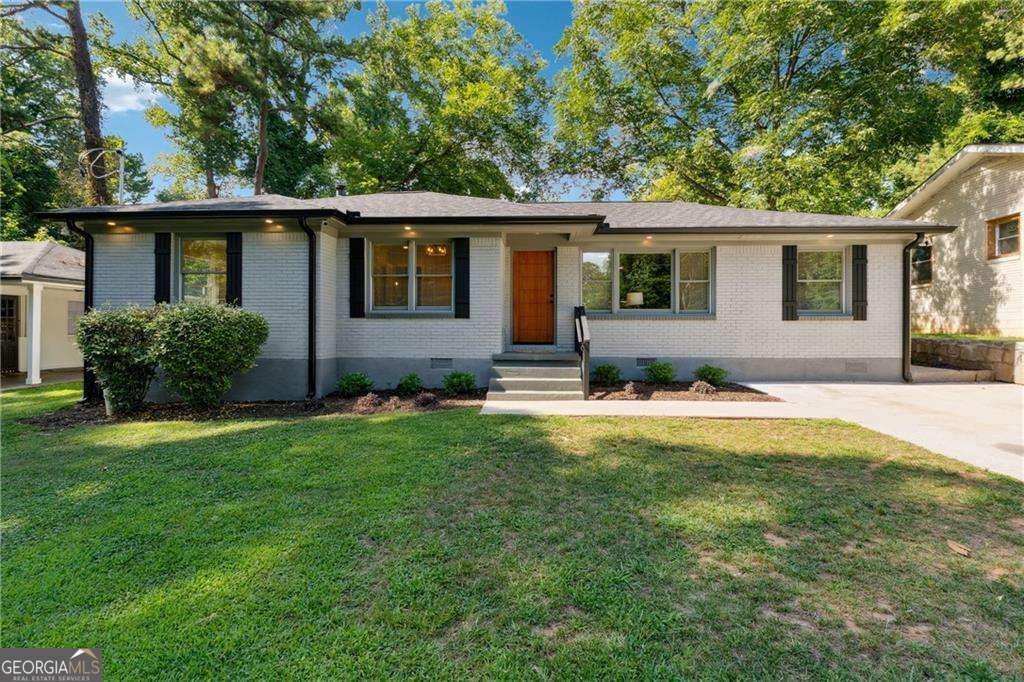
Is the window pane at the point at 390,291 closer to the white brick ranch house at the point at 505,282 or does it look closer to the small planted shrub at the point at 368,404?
the white brick ranch house at the point at 505,282

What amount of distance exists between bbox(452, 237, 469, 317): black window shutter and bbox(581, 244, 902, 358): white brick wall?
3.71 m

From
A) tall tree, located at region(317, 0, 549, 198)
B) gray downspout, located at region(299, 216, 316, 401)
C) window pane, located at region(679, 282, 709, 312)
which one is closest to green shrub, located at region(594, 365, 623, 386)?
window pane, located at region(679, 282, 709, 312)

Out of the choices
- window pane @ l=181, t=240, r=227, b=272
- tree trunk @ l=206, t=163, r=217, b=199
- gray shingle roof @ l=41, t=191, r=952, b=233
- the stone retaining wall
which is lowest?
the stone retaining wall

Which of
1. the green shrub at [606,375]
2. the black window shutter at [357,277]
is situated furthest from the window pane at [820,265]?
the black window shutter at [357,277]

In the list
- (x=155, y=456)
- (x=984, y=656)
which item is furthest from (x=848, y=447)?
(x=155, y=456)

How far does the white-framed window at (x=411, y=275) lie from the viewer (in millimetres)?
8570

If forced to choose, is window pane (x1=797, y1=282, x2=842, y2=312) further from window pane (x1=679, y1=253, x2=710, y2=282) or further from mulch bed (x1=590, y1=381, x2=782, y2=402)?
mulch bed (x1=590, y1=381, x2=782, y2=402)

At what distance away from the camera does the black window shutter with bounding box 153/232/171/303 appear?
775 centimetres

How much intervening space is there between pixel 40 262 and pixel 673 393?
49.8 feet

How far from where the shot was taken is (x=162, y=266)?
7750mm

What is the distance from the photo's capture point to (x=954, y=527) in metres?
2.86

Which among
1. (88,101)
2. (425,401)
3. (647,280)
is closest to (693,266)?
(647,280)

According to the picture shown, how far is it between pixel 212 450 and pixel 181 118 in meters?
19.7

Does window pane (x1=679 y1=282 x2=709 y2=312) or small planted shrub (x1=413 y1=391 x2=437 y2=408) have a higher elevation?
window pane (x1=679 y1=282 x2=709 y2=312)
